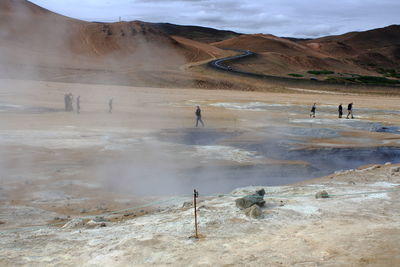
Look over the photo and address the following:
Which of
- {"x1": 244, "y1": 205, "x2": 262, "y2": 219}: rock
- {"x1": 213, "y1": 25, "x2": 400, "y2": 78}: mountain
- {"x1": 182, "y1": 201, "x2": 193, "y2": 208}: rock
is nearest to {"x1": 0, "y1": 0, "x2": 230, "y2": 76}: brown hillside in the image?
{"x1": 213, "y1": 25, "x2": 400, "y2": 78}: mountain

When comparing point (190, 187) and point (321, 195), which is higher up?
point (321, 195)

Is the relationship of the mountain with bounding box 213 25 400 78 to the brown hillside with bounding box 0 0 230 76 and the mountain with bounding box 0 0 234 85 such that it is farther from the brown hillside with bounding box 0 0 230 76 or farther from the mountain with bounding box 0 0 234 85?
the brown hillside with bounding box 0 0 230 76

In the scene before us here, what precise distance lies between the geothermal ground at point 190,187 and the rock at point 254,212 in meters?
0.09

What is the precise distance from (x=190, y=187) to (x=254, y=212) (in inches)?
148

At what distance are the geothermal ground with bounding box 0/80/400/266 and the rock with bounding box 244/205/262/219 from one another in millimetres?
88

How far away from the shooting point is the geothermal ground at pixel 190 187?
21.5 ft

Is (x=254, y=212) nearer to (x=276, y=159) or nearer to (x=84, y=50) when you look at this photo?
(x=276, y=159)

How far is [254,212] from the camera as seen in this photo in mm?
7898

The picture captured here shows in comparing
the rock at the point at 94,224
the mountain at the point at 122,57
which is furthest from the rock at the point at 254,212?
the mountain at the point at 122,57

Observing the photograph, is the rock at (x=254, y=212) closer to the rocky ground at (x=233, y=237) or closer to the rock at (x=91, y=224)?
the rocky ground at (x=233, y=237)

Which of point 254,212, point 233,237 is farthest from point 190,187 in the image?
point 233,237

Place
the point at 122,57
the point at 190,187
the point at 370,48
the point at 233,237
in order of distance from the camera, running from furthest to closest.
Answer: the point at 370,48
the point at 122,57
the point at 190,187
the point at 233,237

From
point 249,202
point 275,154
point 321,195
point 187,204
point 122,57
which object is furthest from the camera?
point 122,57

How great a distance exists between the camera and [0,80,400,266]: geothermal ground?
6559 mm
